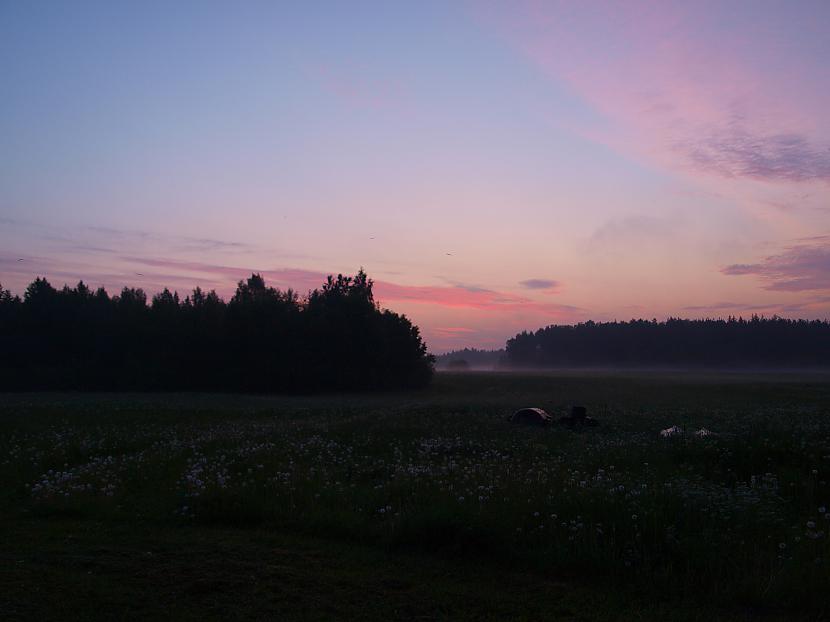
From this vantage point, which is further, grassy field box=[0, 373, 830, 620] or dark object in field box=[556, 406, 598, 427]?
dark object in field box=[556, 406, 598, 427]

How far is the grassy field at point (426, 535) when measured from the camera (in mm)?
7262

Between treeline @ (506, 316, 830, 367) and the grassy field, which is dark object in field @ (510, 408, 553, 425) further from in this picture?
treeline @ (506, 316, 830, 367)

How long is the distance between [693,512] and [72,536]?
9749 mm

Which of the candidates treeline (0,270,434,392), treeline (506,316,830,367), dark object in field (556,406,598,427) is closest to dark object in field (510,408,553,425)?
dark object in field (556,406,598,427)

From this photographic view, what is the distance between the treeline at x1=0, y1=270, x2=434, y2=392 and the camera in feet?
248

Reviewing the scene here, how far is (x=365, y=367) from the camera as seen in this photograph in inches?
3098

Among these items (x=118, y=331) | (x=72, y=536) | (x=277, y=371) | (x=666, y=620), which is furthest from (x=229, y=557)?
(x=118, y=331)

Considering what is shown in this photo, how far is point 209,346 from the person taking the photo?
253ft

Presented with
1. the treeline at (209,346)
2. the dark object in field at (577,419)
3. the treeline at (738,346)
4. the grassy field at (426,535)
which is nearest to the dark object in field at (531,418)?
the dark object in field at (577,419)

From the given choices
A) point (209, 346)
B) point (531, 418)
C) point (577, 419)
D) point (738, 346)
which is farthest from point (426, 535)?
point (738, 346)

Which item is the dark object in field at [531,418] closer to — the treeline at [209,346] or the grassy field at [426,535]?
the grassy field at [426,535]

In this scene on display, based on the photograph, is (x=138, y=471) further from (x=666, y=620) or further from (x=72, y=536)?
(x=666, y=620)

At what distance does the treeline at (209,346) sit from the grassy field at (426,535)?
195 feet

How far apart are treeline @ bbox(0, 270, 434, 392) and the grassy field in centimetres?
5934
